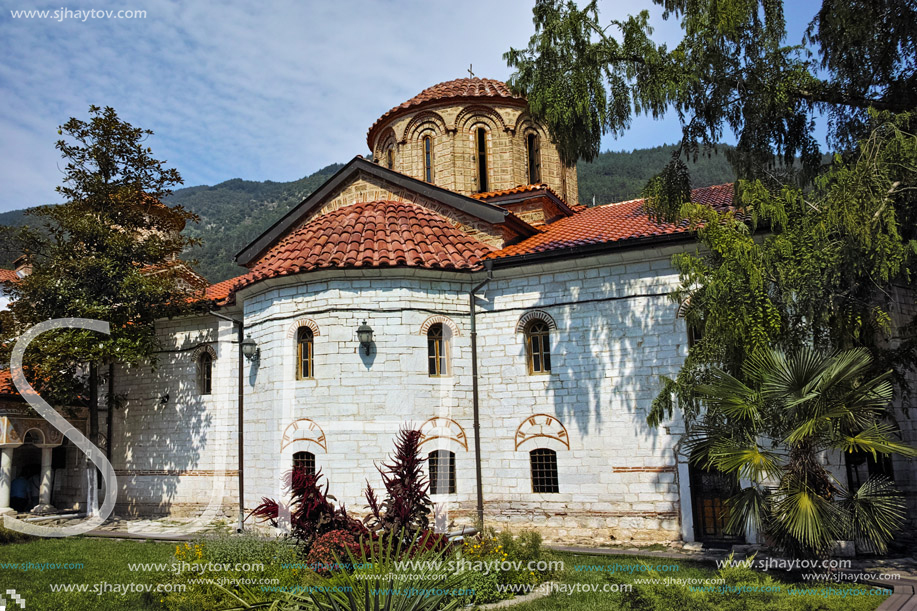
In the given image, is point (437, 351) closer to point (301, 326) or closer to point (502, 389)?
point (502, 389)

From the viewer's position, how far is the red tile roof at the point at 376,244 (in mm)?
12430

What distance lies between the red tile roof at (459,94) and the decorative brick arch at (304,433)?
893cm

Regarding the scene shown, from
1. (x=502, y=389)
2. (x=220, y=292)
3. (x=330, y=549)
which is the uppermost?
(x=220, y=292)

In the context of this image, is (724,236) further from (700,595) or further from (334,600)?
(334,600)

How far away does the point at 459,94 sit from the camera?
55.2 ft

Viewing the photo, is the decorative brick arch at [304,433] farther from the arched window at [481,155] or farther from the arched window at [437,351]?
the arched window at [481,155]

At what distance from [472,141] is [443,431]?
795 centimetres

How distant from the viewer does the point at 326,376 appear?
1211 centimetres

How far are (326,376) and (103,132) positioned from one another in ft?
27.7

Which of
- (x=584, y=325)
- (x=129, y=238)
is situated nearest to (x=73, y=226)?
(x=129, y=238)

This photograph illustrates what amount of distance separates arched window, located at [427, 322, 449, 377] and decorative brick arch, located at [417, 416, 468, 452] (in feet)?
2.86

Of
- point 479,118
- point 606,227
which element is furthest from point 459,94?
point 606,227

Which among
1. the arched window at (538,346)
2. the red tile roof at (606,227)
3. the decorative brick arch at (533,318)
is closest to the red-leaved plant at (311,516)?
the arched window at (538,346)

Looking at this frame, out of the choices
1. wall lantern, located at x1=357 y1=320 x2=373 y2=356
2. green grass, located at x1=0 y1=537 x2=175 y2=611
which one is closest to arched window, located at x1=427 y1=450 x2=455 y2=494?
wall lantern, located at x1=357 y1=320 x2=373 y2=356
